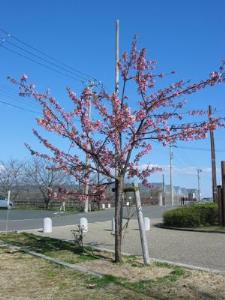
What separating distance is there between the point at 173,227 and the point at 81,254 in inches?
388

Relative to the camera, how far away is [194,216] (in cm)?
2123

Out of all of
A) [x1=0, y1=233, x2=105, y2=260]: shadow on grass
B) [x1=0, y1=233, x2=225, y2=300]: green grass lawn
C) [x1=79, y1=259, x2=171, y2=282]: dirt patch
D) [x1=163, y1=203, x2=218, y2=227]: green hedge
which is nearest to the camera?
[x1=0, y1=233, x2=225, y2=300]: green grass lawn

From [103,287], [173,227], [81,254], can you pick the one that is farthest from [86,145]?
[173,227]

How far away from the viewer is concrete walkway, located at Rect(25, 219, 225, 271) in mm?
12087

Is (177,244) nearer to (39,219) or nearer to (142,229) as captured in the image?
(142,229)

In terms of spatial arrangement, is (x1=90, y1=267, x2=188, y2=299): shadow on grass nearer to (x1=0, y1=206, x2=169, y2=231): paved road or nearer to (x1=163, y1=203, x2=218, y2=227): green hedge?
(x1=163, y1=203, x2=218, y2=227): green hedge

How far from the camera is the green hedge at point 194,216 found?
21.3 m

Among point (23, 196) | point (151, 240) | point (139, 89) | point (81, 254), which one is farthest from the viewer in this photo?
point (23, 196)

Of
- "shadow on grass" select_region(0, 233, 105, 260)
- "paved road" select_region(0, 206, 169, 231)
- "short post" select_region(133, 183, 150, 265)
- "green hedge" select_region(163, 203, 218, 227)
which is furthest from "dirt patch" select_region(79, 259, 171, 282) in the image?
"paved road" select_region(0, 206, 169, 231)

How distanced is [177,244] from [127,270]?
18.2 ft

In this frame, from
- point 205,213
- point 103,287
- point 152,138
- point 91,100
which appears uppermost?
point 91,100

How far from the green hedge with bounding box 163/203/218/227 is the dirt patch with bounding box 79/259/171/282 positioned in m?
10.7

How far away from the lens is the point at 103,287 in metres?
8.63

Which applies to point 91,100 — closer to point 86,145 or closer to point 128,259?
point 86,145
